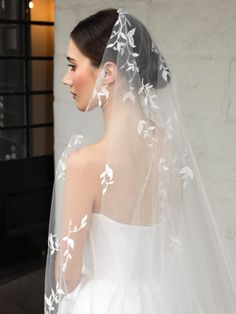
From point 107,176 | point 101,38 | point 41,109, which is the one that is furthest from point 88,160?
point 41,109

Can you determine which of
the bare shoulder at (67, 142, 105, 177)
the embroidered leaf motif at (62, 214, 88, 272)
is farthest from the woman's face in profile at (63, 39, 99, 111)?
the embroidered leaf motif at (62, 214, 88, 272)

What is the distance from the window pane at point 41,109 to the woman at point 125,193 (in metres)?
1.39

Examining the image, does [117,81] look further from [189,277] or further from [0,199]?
[0,199]

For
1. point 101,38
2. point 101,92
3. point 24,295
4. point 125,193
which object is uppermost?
point 101,38

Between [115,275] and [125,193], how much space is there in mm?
215

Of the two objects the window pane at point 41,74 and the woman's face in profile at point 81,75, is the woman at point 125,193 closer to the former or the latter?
the woman's face in profile at point 81,75

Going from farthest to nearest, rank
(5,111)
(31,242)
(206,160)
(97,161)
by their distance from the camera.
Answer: (31,242) → (5,111) → (206,160) → (97,161)

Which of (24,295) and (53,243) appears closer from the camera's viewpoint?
(53,243)

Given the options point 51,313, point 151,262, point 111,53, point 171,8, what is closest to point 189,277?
point 151,262

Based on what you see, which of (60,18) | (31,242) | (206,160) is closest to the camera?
(206,160)

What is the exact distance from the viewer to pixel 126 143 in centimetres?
101

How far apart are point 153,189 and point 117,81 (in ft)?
0.89

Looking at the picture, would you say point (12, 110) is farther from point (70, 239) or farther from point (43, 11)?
point (70, 239)

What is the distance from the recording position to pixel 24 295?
226 centimetres
